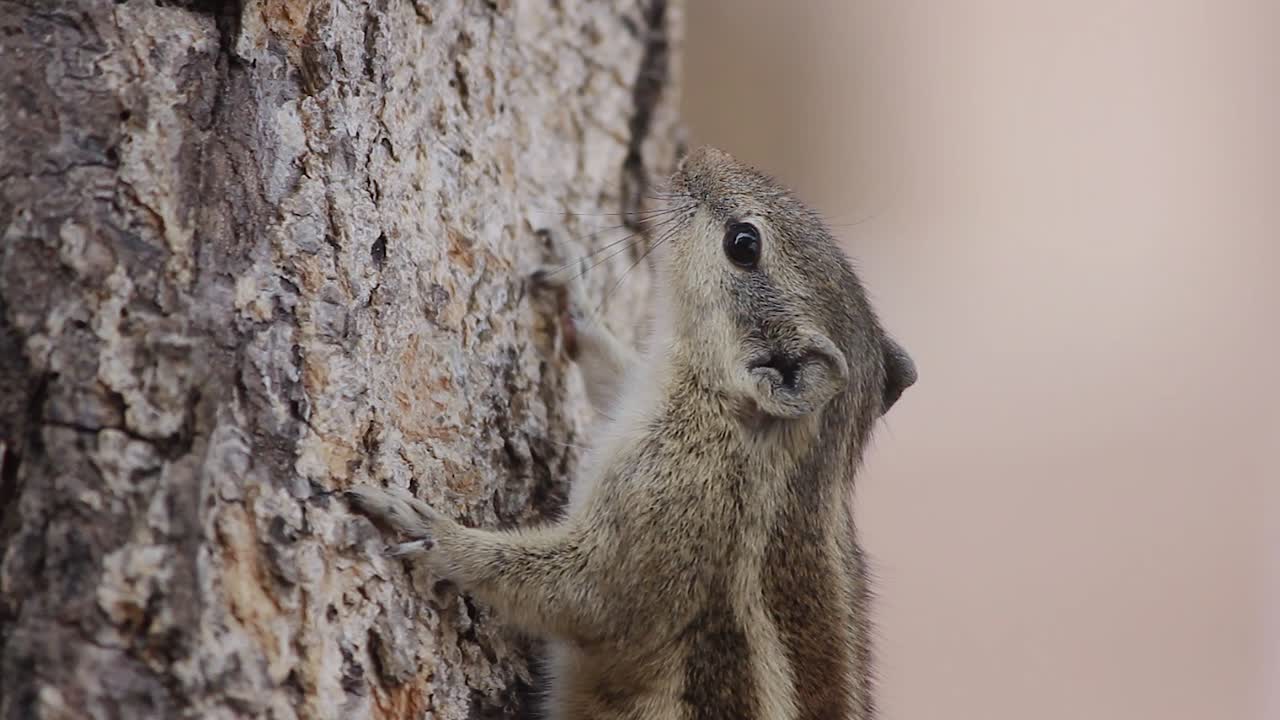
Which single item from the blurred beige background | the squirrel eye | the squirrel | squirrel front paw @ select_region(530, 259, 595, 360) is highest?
the blurred beige background

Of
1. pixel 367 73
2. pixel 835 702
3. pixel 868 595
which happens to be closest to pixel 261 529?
pixel 367 73

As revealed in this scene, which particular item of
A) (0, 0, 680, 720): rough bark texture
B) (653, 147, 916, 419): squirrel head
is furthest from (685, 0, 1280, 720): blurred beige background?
(0, 0, 680, 720): rough bark texture

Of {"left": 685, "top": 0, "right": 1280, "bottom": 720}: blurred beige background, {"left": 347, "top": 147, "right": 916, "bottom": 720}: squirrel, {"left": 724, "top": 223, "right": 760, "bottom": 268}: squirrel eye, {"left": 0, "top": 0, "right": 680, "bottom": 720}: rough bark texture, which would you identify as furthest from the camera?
{"left": 685, "top": 0, "right": 1280, "bottom": 720}: blurred beige background

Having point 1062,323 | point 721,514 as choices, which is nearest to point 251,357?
point 721,514

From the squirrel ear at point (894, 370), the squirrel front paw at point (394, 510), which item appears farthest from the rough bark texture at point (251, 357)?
the squirrel ear at point (894, 370)

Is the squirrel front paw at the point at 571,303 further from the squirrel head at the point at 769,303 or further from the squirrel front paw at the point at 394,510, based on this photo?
the squirrel front paw at the point at 394,510

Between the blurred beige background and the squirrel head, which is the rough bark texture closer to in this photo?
the squirrel head
